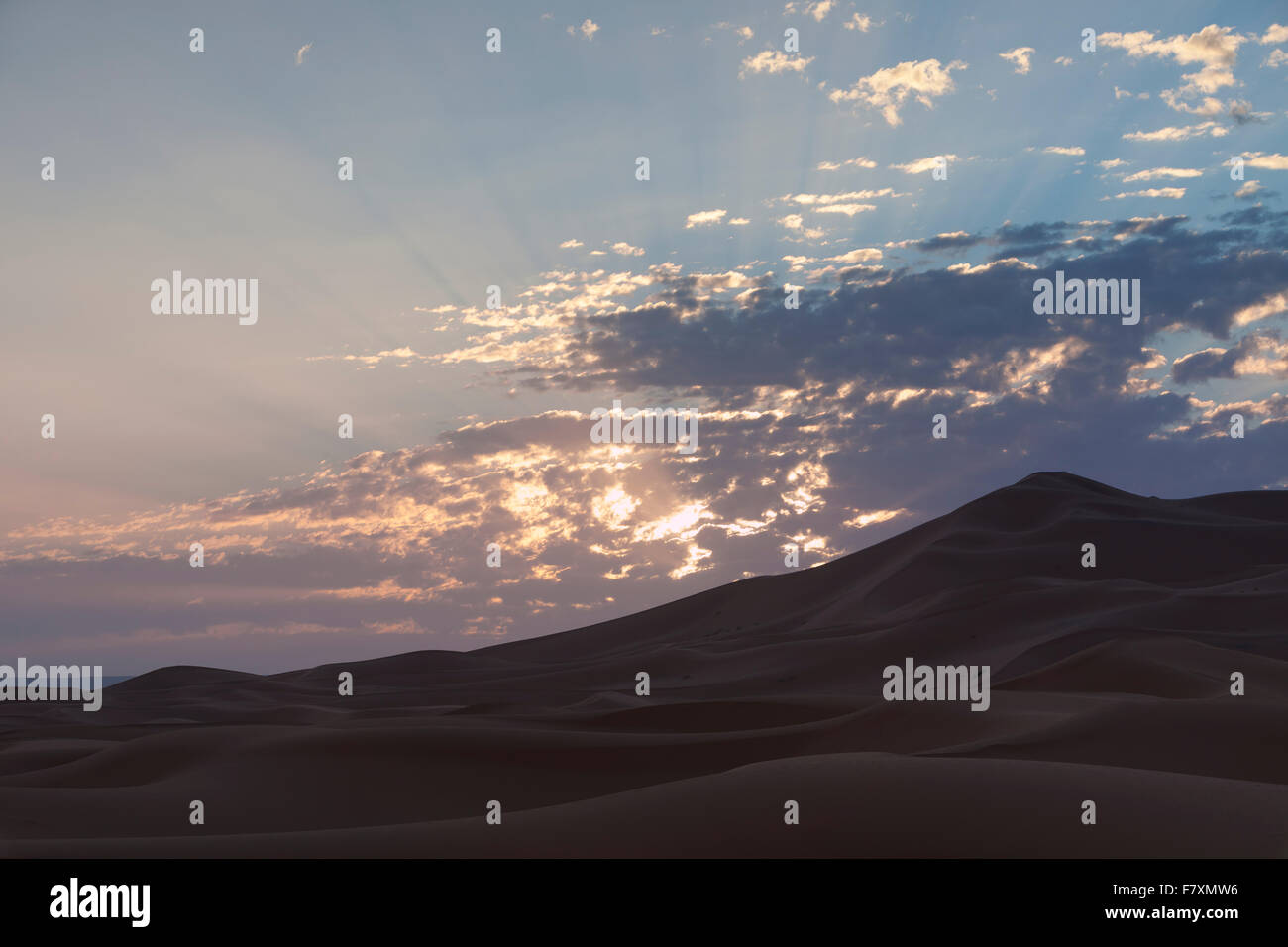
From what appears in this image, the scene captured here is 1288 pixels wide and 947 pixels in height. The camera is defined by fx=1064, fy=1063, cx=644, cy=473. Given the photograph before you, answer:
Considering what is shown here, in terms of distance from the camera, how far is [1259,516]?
40.2 m

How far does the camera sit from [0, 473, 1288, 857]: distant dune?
232 inches

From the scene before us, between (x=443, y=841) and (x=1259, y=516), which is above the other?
(x=1259, y=516)

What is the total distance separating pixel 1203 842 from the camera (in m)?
5.36

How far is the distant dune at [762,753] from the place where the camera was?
5887mm

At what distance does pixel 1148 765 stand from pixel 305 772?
7862 mm

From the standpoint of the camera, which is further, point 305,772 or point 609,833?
point 305,772

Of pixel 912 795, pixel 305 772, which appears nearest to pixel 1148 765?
pixel 912 795

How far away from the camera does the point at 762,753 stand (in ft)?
37.4
